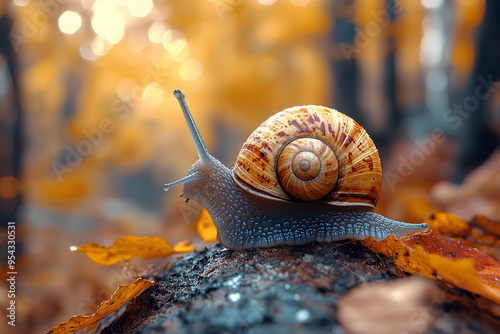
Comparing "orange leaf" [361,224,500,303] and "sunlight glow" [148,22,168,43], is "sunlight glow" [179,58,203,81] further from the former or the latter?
"orange leaf" [361,224,500,303]

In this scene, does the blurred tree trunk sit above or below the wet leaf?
above

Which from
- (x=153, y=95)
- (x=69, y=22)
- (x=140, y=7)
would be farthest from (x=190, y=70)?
(x=69, y=22)

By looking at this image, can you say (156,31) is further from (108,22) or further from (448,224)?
(448,224)

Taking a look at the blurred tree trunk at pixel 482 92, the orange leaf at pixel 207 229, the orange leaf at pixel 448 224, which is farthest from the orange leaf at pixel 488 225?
the orange leaf at pixel 207 229

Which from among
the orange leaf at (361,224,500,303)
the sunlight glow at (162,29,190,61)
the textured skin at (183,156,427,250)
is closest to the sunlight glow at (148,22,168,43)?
the sunlight glow at (162,29,190,61)

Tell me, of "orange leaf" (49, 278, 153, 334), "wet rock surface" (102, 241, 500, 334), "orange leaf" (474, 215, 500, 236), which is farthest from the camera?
"orange leaf" (474, 215, 500, 236)

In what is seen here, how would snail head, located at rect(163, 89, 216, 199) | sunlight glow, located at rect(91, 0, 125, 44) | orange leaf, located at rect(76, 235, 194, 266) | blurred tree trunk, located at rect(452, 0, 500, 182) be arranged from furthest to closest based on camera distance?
blurred tree trunk, located at rect(452, 0, 500, 182)
sunlight glow, located at rect(91, 0, 125, 44)
snail head, located at rect(163, 89, 216, 199)
orange leaf, located at rect(76, 235, 194, 266)
